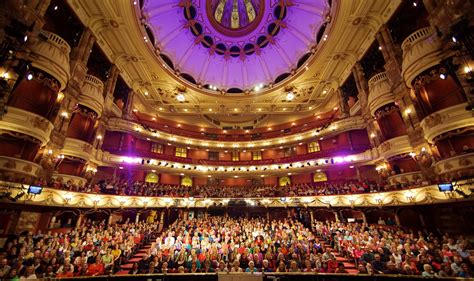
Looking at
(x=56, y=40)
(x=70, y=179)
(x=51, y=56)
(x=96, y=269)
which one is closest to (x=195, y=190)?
(x=70, y=179)

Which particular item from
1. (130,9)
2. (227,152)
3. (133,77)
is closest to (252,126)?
(227,152)

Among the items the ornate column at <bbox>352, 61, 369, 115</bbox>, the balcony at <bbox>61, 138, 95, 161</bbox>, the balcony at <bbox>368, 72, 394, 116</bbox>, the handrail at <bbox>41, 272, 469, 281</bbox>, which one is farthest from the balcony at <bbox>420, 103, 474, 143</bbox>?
the balcony at <bbox>61, 138, 95, 161</bbox>

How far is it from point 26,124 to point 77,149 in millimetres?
4591

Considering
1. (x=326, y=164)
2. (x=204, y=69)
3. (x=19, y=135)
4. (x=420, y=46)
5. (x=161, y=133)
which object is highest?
(x=204, y=69)

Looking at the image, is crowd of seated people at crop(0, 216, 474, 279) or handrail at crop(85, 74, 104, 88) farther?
handrail at crop(85, 74, 104, 88)

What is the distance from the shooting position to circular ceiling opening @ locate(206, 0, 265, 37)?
81.5 feet

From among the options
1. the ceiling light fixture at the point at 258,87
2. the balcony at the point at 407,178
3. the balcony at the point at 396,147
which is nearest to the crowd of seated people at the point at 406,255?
the balcony at the point at 407,178

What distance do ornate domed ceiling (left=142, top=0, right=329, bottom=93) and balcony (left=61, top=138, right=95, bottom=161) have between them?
1229 cm

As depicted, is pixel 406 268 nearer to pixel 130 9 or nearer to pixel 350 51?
pixel 350 51

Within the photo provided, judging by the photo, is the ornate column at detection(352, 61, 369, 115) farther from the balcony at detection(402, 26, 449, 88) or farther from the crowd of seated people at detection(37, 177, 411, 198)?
the crowd of seated people at detection(37, 177, 411, 198)

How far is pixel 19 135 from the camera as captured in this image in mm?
10328

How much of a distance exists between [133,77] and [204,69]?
28.8 ft

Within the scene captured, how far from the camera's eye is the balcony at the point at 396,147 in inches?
537

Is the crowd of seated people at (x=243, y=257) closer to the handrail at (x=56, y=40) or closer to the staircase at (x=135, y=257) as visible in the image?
the staircase at (x=135, y=257)
